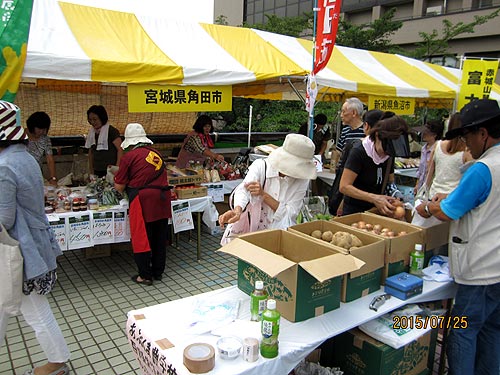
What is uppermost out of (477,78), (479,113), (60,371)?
(477,78)

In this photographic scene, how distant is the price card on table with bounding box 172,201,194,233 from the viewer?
4600 millimetres

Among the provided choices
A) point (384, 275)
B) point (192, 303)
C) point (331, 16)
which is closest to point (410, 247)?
point (384, 275)

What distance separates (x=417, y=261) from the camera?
→ 2.42 metres

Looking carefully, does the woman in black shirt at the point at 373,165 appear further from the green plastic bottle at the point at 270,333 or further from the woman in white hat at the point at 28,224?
the woman in white hat at the point at 28,224

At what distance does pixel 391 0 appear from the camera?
26.8 meters

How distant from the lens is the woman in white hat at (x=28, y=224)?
2.24 meters

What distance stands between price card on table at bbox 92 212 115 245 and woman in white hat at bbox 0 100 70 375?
1501 mm

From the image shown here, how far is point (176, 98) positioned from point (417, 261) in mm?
3141

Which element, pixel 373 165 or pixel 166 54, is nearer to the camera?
pixel 373 165

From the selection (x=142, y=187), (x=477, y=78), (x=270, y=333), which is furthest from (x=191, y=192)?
(x=477, y=78)

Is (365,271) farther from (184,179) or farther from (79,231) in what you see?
(184,179)

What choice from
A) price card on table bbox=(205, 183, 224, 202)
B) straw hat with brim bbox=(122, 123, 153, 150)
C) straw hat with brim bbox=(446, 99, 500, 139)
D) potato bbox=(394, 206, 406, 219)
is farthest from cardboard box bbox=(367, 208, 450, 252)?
price card on table bbox=(205, 183, 224, 202)

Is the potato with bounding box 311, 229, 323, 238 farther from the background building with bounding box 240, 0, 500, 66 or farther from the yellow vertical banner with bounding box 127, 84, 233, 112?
the background building with bounding box 240, 0, 500, 66

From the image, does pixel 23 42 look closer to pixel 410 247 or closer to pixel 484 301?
pixel 410 247
